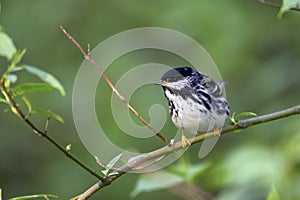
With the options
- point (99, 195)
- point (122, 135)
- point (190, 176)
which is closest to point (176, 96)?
point (190, 176)

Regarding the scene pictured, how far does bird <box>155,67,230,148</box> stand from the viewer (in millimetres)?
3318

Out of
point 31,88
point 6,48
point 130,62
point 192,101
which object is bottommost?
point 130,62

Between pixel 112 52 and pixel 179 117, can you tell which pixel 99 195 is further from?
pixel 179 117

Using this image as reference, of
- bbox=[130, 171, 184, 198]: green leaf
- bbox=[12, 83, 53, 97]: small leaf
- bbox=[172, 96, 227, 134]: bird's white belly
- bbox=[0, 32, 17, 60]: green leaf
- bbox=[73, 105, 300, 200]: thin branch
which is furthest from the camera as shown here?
bbox=[172, 96, 227, 134]: bird's white belly

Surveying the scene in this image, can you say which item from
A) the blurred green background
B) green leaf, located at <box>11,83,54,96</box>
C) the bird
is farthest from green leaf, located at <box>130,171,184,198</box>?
the blurred green background

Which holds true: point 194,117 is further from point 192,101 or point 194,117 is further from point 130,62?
point 130,62

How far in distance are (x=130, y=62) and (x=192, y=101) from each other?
8.47 ft

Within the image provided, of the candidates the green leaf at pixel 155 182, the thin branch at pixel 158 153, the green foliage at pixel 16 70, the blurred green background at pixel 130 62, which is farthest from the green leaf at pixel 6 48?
the blurred green background at pixel 130 62

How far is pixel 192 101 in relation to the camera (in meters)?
3.41

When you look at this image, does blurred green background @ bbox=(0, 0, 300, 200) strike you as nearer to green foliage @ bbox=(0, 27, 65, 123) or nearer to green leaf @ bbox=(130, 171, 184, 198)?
Result: green leaf @ bbox=(130, 171, 184, 198)

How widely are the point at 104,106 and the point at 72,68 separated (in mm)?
795

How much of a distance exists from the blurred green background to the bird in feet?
5.50

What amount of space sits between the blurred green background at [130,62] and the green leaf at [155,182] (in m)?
2.35

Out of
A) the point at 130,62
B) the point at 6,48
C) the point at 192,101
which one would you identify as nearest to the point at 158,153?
the point at 6,48
